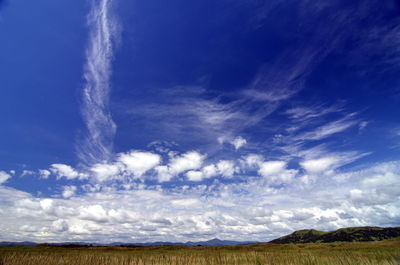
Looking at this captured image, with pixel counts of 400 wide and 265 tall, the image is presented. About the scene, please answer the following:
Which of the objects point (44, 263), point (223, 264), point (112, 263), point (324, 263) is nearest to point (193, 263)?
point (223, 264)

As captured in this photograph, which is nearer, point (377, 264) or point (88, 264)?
point (377, 264)

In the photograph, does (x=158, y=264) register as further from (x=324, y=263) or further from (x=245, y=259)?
(x=324, y=263)

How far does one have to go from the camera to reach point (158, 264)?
20578 mm

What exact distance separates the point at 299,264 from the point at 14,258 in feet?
96.8

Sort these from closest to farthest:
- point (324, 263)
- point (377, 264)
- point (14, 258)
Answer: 1. point (377, 264)
2. point (324, 263)
3. point (14, 258)

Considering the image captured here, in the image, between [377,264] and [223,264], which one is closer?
[377,264]

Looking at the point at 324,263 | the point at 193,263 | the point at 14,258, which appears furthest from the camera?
the point at 14,258

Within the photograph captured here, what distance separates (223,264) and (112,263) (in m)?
10.4

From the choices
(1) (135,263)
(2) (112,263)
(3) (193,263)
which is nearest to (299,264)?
(3) (193,263)

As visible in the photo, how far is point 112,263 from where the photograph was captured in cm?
2141

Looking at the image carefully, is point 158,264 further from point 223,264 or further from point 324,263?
point 324,263

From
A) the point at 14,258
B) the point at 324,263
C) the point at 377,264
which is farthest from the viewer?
the point at 14,258

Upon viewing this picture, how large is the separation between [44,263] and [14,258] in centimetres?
412

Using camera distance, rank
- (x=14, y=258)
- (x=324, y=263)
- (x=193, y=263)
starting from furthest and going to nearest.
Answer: (x=14, y=258) < (x=324, y=263) < (x=193, y=263)
